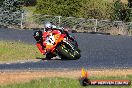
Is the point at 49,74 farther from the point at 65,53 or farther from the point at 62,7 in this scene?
the point at 62,7

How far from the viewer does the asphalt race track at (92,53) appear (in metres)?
22.1

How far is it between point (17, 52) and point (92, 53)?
14.0 ft

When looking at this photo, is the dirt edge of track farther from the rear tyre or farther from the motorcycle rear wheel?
the rear tyre

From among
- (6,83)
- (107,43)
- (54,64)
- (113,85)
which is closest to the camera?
(113,85)

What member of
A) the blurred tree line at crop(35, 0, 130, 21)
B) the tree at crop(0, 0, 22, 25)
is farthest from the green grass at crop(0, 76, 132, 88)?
the tree at crop(0, 0, 22, 25)

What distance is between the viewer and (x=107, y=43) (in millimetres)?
33344

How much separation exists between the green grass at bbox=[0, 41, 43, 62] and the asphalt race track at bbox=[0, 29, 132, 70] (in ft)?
8.28

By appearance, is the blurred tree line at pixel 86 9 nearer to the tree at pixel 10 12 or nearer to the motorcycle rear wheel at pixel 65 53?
the tree at pixel 10 12

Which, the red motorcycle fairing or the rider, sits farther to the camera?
the rider

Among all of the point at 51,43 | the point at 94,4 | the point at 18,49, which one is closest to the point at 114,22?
the point at 94,4

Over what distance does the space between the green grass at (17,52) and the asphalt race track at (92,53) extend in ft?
8.28

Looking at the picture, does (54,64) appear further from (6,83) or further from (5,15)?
(5,15)

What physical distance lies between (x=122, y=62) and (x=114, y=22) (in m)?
18.4

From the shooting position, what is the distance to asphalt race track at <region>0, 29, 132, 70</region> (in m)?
22.1
